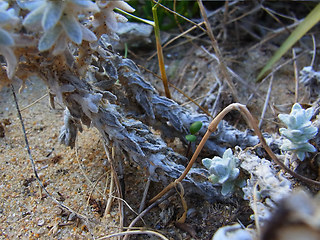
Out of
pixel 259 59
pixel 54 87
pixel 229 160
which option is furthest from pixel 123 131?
pixel 259 59

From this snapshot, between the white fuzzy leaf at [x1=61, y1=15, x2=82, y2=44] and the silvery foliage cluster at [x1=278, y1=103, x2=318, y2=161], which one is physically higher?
the white fuzzy leaf at [x1=61, y1=15, x2=82, y2=44]

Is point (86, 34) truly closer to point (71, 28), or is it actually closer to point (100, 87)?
point (71, 28)

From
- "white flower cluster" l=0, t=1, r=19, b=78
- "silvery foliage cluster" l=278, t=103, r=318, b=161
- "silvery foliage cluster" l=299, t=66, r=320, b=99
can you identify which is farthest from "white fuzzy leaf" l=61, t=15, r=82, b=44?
"silvery foliage cluster" l=299, t=66, r=320, b=99

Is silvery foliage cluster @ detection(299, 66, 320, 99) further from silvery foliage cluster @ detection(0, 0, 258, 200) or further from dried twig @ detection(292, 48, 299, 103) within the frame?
silvery foliage cluster @ detection(0, 0, 258, 200)

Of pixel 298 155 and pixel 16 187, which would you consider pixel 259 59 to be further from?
pixel 16 187

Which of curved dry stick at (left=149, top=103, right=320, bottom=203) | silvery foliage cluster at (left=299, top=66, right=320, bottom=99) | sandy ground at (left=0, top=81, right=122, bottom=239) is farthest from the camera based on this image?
silvery foliage cluster at (left=299, top=66, right=320, bottom=99)

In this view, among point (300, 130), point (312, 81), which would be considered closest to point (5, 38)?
point (300, 130)
